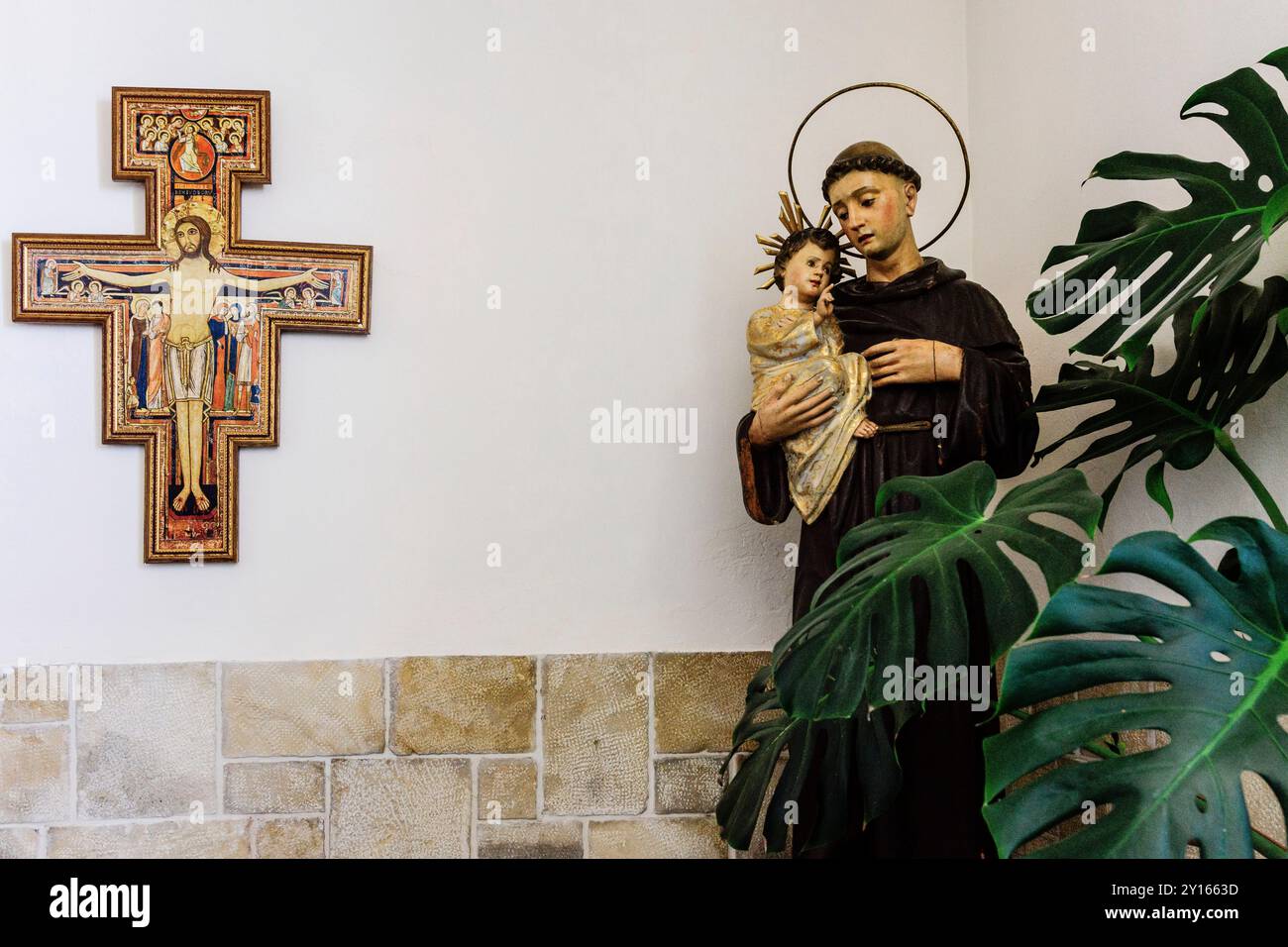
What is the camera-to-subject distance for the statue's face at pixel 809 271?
5.86 feet

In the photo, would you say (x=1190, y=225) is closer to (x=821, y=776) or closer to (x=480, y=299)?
(x=821, y=776)

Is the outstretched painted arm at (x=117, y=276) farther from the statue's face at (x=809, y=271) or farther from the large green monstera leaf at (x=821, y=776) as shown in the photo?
the large green monstera leaf at (x=821, y=776)

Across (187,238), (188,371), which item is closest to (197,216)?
(187,238)

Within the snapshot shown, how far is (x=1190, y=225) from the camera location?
4.48 feet

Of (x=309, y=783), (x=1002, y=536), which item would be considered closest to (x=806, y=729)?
(x=1002, y=536)

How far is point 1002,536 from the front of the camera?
128 centimetres

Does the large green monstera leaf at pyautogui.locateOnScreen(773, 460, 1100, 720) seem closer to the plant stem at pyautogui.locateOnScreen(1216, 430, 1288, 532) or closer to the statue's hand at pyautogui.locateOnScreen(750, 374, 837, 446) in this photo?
the plant stem at pyautogui.locateOnScreen(1216, 430, 1288, 532)

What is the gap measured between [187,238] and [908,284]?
1.52m

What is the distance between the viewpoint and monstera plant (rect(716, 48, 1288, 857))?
3.11 ft

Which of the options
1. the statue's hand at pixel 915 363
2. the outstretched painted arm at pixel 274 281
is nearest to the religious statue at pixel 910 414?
the statue's hand at pixel 915 363

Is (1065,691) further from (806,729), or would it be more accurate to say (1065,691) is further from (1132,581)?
(1132,581)

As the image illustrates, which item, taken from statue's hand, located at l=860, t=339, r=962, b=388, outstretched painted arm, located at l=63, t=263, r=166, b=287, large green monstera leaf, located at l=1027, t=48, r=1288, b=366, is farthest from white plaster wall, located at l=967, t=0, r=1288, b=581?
outstretched painted arm, located at l=63, t=263, r=166, b=287

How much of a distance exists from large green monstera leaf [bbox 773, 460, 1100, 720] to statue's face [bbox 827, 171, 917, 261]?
0.60m

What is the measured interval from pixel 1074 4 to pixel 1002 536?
142 centimetres
